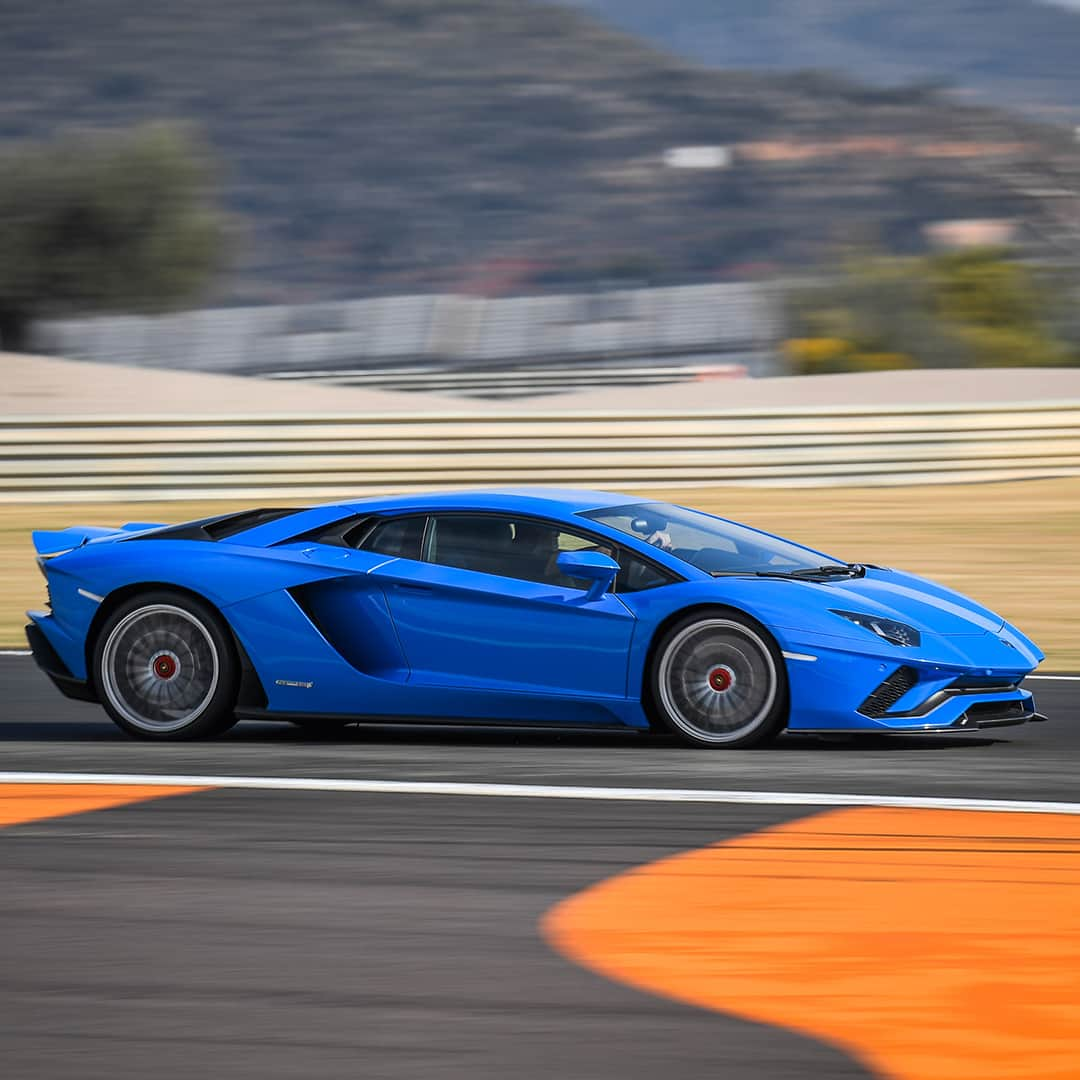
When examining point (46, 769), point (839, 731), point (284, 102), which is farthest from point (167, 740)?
point (284, 102)

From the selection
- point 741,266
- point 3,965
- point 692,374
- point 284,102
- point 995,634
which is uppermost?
point 284,102

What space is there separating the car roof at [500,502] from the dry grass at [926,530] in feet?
15.5

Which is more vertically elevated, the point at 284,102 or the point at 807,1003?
the point at 284,102

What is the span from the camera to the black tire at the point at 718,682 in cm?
769

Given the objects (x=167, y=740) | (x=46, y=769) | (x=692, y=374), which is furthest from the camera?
(x=692, y=374)

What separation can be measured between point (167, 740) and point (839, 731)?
2733mm

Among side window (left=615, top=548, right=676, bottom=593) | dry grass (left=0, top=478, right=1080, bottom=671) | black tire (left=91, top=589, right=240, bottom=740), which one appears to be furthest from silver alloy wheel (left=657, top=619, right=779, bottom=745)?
dry grass (left=0, top=478, right=1080, bottom=671)

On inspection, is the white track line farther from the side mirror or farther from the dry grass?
the dry grass

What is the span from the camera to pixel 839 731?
25.3 feet

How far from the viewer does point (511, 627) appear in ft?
26.0

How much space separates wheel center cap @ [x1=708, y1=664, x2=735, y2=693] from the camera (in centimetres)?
775

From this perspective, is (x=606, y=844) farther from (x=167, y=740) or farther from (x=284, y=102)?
(x=284, y=102)

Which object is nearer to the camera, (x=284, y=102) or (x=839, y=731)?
(x=839, y=731)

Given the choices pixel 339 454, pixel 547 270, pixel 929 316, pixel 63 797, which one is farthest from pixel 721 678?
pixel 547 270
